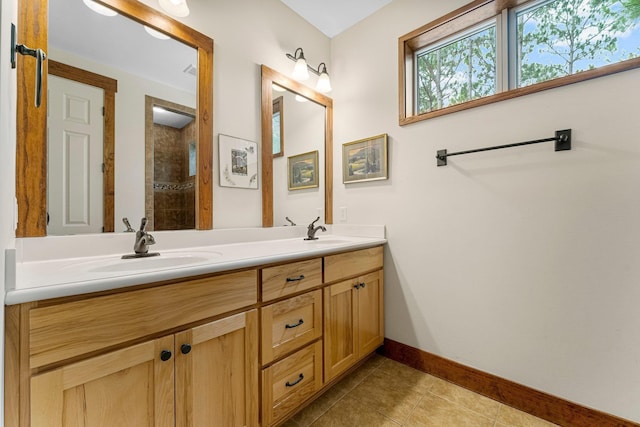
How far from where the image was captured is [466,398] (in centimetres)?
150

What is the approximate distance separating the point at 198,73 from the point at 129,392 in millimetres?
1485

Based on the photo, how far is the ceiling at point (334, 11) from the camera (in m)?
1.93

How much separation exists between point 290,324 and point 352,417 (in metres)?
0.61

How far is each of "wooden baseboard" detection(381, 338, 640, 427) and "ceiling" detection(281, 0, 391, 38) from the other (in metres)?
2.44

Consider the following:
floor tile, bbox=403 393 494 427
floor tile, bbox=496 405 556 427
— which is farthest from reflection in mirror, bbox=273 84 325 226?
floor tile, bbox=496 405 556 427

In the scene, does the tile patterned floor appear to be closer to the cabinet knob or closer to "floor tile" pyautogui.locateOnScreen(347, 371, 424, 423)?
"floor tile" pyautogui.locateOnScreen(347, 371, 424, 423)

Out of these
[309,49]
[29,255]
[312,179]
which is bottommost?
[29,255]

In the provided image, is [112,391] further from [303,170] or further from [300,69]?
[300,69]

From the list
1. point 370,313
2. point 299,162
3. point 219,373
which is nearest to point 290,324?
point 219,373

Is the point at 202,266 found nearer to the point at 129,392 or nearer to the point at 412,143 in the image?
the point at 129,392

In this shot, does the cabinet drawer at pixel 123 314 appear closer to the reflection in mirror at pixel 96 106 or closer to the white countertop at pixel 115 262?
the white countertop at pixel 115 262

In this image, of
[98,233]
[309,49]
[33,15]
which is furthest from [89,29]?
[309,49]

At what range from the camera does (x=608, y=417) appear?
1.20 m

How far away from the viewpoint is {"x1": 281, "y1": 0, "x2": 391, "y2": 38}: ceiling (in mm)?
1929
